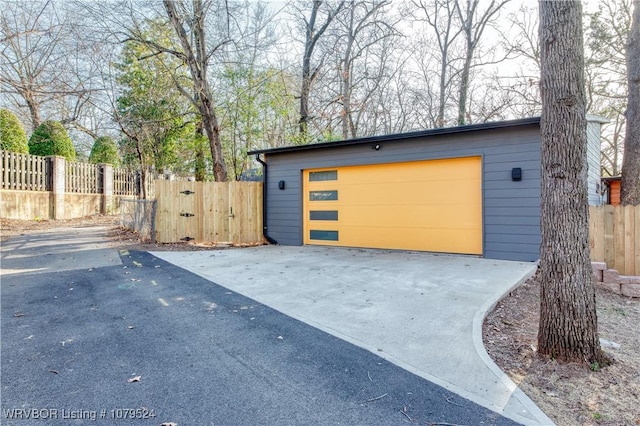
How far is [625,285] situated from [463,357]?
4.47 meters

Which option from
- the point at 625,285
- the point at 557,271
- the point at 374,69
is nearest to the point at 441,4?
the point at 374,69

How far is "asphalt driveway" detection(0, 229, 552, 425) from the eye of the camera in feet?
6.36

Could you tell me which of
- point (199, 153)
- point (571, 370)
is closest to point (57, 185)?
point (199, 153)

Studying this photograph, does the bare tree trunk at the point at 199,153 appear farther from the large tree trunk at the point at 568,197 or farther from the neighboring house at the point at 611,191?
the neighboring house at the point at 611,191

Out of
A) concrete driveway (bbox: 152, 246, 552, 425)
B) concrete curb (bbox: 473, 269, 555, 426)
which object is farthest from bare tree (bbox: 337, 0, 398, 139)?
concrete curb (bbox: 473, 269, 555, 426)

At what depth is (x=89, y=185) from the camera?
1509cm

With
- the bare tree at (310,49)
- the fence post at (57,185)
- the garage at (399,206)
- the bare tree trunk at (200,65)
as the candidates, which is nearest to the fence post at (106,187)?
the fence post at (57,185)

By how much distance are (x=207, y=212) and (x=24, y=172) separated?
853 cm

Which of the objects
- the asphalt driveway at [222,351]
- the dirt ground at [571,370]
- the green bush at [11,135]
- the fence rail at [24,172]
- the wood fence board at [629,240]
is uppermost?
the green bush at [11,135]

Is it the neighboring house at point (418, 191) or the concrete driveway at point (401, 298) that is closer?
the concrete driveway at point (401, 298)

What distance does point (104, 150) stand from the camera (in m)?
16.6

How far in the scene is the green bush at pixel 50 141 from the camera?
1380 centimetres

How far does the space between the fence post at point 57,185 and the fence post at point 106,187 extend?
2.09m

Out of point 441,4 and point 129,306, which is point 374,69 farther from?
point 129,306
